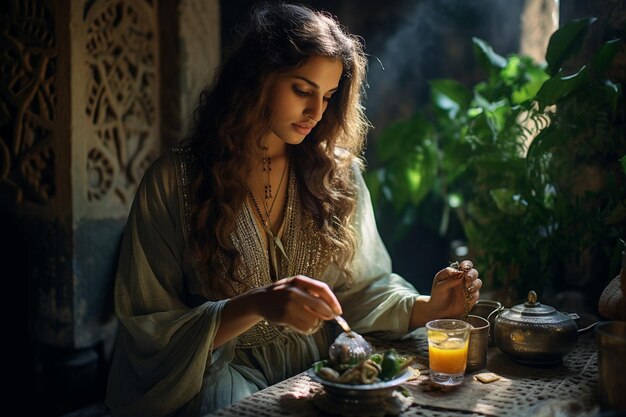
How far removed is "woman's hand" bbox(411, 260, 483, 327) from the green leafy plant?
0.62 metres

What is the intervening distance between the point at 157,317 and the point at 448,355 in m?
0.95

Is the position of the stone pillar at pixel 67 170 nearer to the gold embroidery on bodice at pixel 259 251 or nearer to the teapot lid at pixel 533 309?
the gold embroidery on bodice at pixel 259 251

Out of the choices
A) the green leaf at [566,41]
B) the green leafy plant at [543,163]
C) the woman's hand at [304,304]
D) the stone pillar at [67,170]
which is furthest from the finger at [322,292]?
the stone pillar at [67,170]

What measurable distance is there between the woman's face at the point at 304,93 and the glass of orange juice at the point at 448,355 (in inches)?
34.6

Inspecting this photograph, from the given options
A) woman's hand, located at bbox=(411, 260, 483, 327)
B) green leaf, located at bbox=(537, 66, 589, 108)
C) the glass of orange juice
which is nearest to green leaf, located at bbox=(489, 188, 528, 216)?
green leaf, located at bbox=(537, 66, 589, 108)

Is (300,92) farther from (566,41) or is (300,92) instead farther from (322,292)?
(566,41)

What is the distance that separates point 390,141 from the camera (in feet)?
13.6

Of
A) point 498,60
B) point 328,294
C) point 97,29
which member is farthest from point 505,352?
point 97,29

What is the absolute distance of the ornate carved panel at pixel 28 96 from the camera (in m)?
3.20

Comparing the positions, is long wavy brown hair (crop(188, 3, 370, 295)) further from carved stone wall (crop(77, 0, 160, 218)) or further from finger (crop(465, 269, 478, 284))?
carved stone wall (crop(77, 0, 160, 218))

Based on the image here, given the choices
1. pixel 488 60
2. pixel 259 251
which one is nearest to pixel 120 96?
pixel 259 251

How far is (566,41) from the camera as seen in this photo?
110 inches

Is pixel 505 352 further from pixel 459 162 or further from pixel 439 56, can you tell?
pixel 439 56

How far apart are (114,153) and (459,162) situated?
1923 mm
